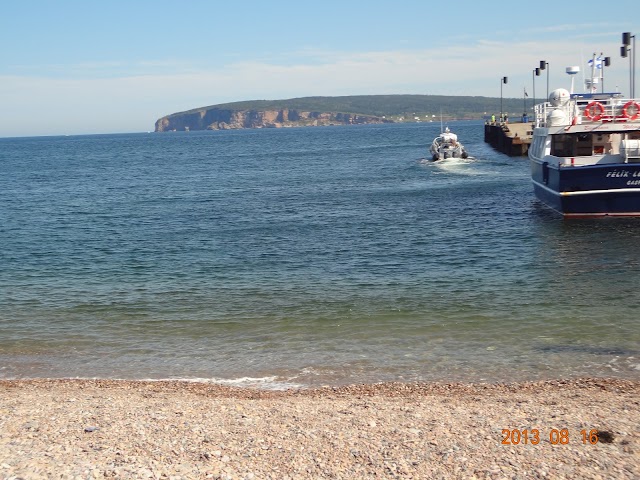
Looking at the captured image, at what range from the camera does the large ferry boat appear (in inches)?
1161

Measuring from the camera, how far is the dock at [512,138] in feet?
241

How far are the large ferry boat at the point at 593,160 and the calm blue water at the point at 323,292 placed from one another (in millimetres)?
1205

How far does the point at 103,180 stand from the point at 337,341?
55.2 m

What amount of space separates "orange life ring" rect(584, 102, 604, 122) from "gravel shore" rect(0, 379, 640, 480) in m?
22.5

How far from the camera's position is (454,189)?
45.2 m

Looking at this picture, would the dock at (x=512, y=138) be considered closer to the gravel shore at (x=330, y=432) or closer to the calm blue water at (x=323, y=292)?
the calm blue water at (x=323, y=292)

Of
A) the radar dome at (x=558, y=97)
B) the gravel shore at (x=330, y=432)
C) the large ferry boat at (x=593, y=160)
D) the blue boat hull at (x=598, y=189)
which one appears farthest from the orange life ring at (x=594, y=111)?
the gravel shore at (x=330, y=432)

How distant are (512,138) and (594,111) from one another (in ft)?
140

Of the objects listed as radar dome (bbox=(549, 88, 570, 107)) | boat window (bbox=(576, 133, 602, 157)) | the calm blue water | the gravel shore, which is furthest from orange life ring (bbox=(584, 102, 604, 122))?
the gravel shore

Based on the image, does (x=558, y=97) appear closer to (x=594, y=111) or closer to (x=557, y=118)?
(x=557, y=118)

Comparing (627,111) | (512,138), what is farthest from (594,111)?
(512,138)

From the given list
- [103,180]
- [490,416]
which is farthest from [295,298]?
[103,180]

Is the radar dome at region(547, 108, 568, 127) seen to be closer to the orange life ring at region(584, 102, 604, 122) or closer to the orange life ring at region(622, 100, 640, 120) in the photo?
the orange life ring at region(584, 102, 604, 122)

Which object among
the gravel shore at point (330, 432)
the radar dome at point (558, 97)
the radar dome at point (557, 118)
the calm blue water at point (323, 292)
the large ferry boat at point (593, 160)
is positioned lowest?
the calm blue water at point (323, 292)
